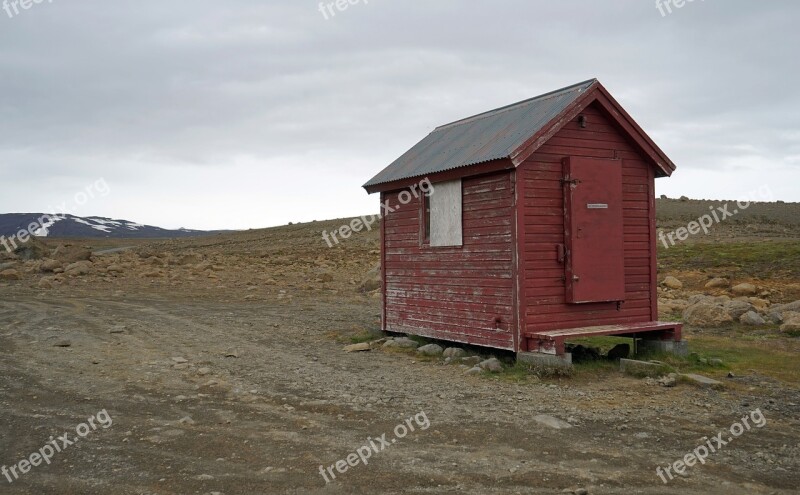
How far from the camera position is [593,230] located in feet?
39.7

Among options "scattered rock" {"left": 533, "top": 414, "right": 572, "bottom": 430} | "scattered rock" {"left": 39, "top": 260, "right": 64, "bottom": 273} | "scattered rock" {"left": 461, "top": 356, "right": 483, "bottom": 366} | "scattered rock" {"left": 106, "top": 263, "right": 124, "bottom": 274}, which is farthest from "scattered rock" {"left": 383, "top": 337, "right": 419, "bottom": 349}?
"scattered rock" {"left": 39, "top": 260, "right": 64, "bottom": 273}

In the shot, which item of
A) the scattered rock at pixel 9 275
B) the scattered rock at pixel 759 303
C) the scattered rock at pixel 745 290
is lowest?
the scattered rock at pixel 759 303

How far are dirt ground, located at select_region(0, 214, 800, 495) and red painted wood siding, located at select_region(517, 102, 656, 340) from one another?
4.94 ft

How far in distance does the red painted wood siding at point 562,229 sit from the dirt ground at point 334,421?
151 centimetres

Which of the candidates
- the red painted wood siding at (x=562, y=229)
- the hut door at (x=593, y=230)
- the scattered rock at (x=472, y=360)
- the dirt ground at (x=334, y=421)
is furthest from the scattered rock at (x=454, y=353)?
the hut door at (x=593, y=230)

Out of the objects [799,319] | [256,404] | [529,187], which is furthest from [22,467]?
[799,319]

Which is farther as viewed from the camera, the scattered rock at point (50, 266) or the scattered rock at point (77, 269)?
the scattered rock at point (50, 266)

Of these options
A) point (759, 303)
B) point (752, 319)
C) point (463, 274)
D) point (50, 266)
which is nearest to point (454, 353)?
point (463, 274)

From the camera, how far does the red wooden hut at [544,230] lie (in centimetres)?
1163

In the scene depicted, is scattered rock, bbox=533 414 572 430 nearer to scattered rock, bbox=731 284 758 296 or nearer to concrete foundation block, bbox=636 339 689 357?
concrete foundation block, bbox=636 339 689 357

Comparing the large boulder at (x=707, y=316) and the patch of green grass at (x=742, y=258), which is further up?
the patch of green grass at (x=742, y=258)

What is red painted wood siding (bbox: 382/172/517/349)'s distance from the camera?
38.8 feet

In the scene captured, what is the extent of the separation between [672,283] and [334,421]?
19.1 m

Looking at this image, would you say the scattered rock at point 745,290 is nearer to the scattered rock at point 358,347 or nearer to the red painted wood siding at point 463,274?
the red painted wood siding at point 463,274
